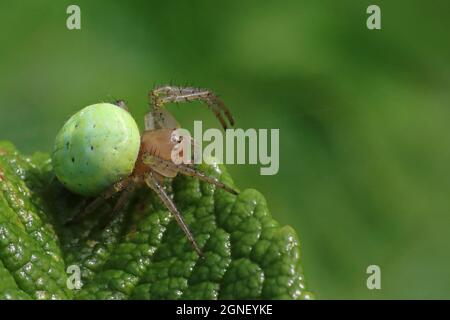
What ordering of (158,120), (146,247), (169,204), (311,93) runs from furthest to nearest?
(311,93) < (158,120) < (169,204) < (146,247)

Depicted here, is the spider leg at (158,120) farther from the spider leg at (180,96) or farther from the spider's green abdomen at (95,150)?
the spider's green abdomen at (95,150)

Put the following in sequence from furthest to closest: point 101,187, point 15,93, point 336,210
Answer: point 15,93 < point 336,210 < point 101,187

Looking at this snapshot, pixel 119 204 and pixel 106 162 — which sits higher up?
pixel 106 162

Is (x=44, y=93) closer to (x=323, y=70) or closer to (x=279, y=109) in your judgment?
(x=279, y=109)

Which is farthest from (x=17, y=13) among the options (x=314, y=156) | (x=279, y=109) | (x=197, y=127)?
(x=314, y=156)

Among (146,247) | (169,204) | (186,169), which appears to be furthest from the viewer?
(186,169)

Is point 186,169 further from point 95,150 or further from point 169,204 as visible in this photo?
point 95,150

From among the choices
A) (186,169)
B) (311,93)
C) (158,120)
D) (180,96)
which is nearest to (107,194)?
(186,169)

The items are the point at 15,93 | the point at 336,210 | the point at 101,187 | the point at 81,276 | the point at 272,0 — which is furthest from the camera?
the point at 272,0
